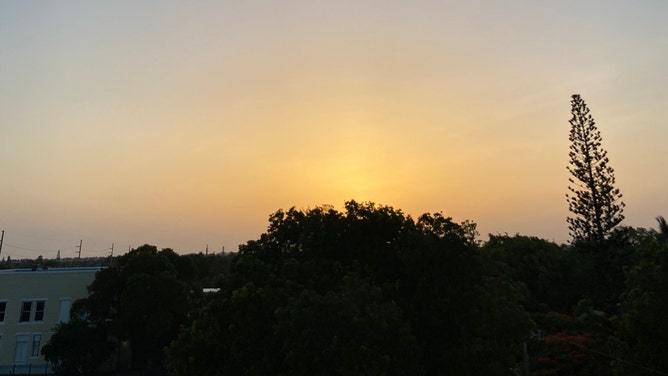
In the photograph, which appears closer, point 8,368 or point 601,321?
point 601,321

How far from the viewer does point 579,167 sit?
39.9m

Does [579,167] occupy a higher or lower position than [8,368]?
higher

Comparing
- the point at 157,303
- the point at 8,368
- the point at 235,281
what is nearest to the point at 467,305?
the point at 235,281

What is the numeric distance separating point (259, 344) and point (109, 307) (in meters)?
31.3

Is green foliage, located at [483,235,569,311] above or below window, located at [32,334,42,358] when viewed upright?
above

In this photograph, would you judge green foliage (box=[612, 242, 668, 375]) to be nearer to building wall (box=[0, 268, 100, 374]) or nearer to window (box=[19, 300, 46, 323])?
building wall (box=[0, 268, 100, 374])

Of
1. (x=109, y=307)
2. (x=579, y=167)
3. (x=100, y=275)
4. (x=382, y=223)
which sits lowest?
(x=109, y=307)

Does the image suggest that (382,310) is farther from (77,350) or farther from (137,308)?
(77,350)

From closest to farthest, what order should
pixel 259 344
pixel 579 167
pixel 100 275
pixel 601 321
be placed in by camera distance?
pixel 259 344 → pixel 601 321 → pixel 579 167 → pixel 100 275

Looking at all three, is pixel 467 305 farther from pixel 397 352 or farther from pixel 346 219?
pixel 346 219

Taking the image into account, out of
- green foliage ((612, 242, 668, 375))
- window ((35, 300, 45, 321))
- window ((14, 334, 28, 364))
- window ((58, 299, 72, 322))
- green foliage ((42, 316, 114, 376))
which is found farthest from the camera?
window ((35, 300, 45, 321))

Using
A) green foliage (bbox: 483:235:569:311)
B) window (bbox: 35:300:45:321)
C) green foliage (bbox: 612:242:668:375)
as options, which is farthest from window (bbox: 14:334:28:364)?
green foliage (bbox: 612:242:668:375)

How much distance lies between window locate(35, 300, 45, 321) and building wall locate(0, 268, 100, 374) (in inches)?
3.5

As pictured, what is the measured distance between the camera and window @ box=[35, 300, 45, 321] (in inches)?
1916
